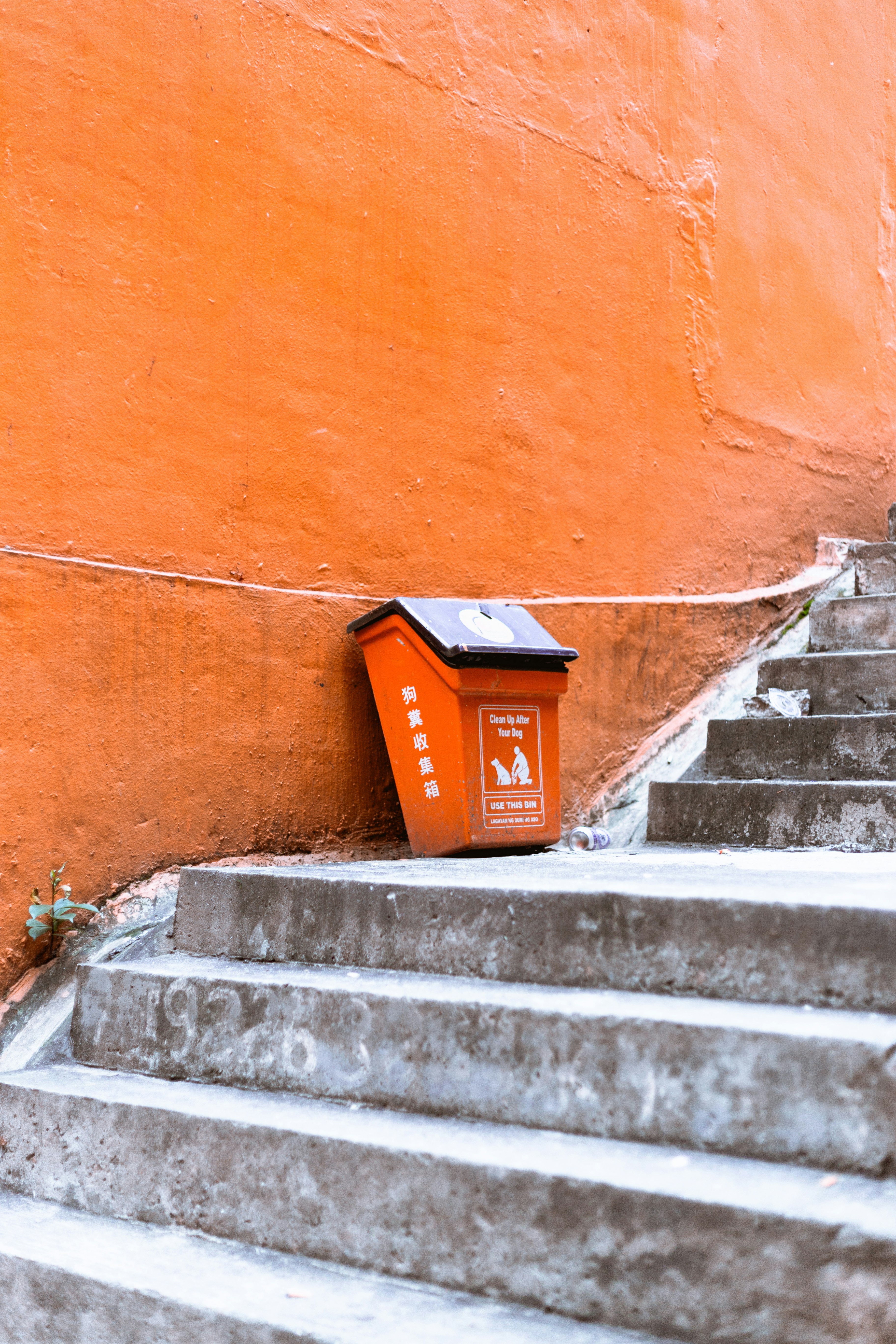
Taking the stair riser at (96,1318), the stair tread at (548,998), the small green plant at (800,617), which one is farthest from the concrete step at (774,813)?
the stair riser at (96,1318)

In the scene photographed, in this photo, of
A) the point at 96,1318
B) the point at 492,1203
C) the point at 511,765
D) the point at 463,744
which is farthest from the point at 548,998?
the point at 511,765

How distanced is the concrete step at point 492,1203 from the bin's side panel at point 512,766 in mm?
1290

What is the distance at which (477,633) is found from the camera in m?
3.61

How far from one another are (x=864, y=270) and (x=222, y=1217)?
19.1 ft

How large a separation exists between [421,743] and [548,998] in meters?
1.46

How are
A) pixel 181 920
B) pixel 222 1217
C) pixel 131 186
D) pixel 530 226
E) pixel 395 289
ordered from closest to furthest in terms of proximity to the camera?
pixel 222 1217
pixel 181 920
pixel 131 186
pixel 395 289
pixel 530 226

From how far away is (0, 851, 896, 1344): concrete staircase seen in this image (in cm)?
176

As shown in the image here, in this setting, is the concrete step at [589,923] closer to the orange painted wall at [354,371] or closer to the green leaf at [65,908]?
the green leaf at [65,908]

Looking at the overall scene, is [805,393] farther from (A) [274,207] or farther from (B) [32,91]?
(B) [32,91]

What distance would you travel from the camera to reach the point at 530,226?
4504 mm

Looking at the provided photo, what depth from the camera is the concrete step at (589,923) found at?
205cm

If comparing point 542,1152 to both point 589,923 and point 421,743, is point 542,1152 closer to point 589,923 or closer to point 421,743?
point 589,923

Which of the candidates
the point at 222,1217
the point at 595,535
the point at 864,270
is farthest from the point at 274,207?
the point at 864,270

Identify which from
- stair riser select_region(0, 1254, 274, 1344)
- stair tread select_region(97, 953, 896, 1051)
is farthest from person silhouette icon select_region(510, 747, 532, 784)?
stair riser select_region(0, 1254, 274, 1344)
